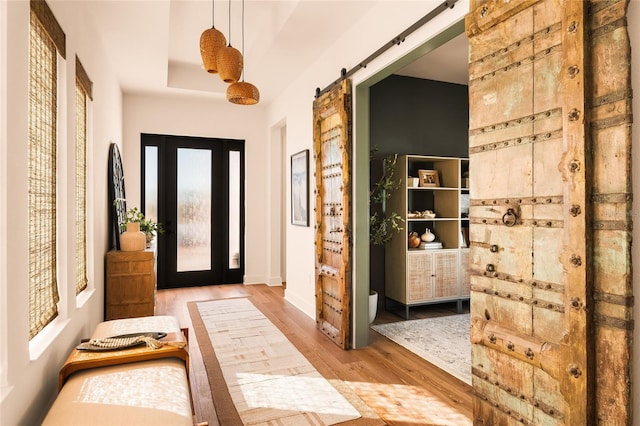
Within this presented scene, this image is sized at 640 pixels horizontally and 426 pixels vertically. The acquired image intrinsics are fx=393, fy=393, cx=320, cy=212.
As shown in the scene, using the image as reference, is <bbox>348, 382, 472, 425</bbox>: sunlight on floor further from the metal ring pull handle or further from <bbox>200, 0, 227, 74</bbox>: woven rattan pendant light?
<bbox>200, 0, 227, 74</bbox>: woven rattan pendant light

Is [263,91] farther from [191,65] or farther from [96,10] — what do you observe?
[96,10]

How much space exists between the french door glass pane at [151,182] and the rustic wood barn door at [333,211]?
3121 millimetres

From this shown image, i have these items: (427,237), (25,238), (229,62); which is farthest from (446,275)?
(25,238)

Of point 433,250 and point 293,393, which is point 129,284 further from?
point 433,250

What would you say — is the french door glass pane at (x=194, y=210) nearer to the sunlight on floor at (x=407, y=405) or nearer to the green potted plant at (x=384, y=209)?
the green potted plant at (x=384, y=209)

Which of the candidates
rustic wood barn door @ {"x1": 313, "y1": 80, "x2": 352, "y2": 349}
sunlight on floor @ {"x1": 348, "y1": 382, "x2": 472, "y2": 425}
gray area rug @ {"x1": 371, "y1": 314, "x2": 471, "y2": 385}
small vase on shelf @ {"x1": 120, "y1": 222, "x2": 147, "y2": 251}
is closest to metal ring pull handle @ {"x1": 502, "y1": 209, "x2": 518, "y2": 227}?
sunlight on floor @ {"x1": 348, "y1": 382, "x2": 472, "y2": 425}

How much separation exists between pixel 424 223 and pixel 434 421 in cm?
293

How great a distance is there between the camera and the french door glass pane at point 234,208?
21.6 feet

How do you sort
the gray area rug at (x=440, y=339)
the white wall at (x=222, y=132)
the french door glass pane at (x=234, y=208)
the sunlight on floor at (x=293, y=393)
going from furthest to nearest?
1. the french door glass pane at (x=234, y=208)
2. the white wall at (x=222, y=132)
3. the gray area rug at (x=440, y=339)
4. the sunlight on floor at (x=293, y=393)

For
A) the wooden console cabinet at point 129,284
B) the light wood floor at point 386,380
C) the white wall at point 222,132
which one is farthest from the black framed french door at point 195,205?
the wooden console cabinet at point 129,284

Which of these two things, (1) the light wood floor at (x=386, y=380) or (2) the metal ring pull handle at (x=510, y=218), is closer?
(2) the metal ring pull handle at (x=510, y=218)

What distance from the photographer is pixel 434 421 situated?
7.77ft

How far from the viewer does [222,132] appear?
251 inches

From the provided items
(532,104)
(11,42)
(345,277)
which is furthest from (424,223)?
(11,42)
